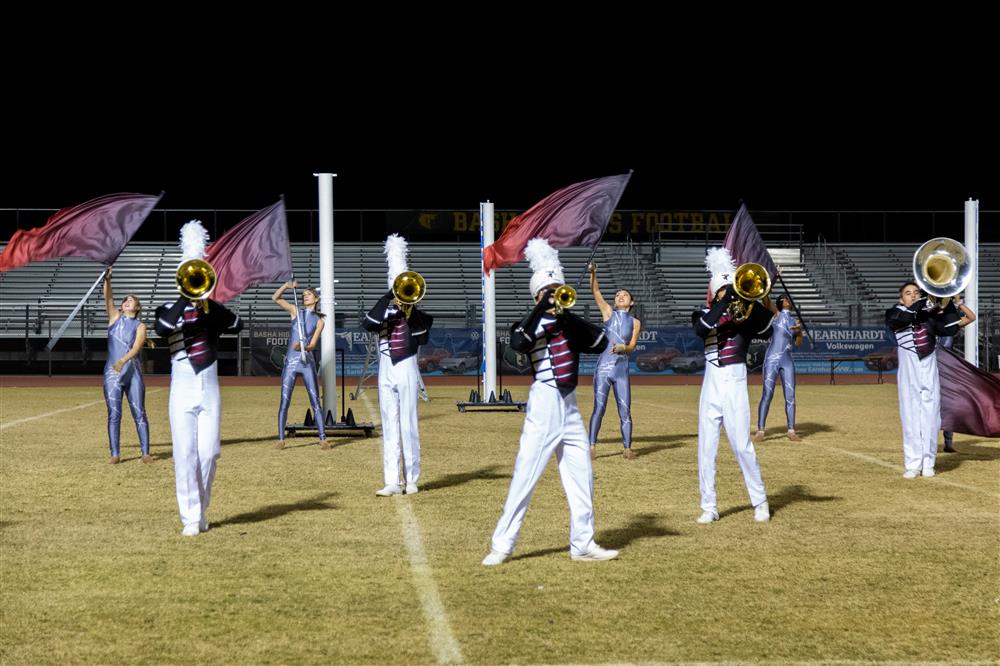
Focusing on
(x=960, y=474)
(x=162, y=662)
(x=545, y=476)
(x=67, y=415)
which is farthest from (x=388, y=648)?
(x=67, y=415)

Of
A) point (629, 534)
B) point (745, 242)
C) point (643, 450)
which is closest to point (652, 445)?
point (643, 450)

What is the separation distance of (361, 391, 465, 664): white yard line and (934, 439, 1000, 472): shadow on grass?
233 inches

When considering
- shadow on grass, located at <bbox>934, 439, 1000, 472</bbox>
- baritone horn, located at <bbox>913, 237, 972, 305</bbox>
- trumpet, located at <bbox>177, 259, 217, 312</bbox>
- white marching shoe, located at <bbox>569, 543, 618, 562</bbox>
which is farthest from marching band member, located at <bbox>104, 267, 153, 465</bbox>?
shadow on grass, located at <bbox>934, 439, 1000, 472</bbox>

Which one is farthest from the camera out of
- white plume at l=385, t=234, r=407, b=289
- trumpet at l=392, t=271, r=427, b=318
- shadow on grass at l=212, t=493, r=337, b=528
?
white plume at l=385, t=234, r=407, b=289

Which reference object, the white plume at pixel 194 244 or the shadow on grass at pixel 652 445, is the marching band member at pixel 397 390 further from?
the shadow on grass at pixel 652 445

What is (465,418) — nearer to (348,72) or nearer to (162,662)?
(162,662)

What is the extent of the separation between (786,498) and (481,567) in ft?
12.0

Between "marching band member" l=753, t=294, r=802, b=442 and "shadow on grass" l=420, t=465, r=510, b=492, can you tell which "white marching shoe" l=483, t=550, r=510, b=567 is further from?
"marching band member" l=753, t=294, r=802, b=442

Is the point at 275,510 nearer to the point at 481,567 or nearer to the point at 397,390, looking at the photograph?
the point at 397,390

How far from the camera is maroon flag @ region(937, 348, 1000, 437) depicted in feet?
41.2

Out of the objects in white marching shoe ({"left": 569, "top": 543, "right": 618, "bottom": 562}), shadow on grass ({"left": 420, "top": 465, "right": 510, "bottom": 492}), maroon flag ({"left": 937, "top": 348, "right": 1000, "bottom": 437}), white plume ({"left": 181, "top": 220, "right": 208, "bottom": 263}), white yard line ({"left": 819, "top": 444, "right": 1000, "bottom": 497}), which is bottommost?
white yard line ({"left": 819, "top": 444, "right": 1000, "bottom": 497})

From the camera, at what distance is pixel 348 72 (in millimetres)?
36125

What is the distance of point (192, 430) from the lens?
298 inches

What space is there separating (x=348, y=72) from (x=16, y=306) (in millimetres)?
12422
